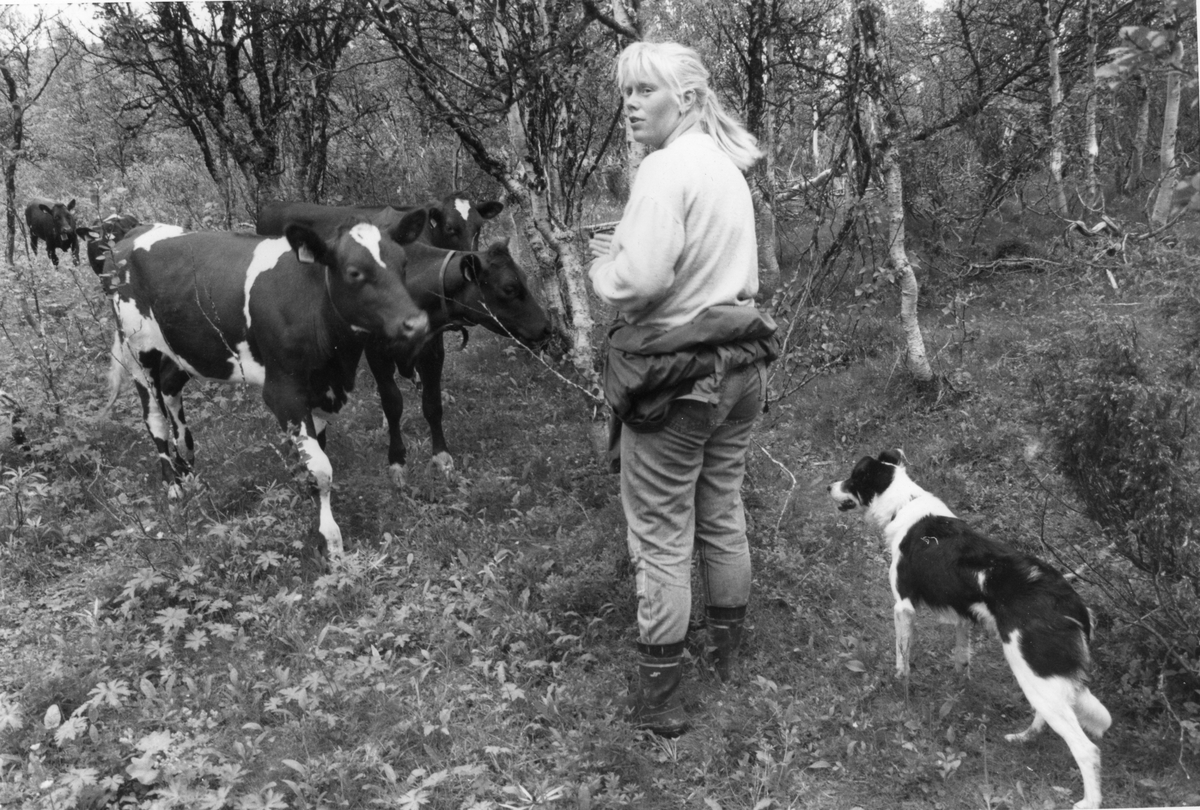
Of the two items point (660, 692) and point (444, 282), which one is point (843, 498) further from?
point (444, 282)

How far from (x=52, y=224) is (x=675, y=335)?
12.3 m

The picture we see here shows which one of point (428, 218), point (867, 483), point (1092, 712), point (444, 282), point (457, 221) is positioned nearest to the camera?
point (1092, 712)

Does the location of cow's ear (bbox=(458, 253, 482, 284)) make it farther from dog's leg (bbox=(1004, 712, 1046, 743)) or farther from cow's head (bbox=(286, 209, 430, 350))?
dog's leg (bbox=(1004, 712, 1046, 743))

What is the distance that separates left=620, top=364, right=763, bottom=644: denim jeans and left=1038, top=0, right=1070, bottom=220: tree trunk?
27.6ft

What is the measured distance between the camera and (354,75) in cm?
1329

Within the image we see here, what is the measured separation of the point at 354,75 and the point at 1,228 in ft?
33.3

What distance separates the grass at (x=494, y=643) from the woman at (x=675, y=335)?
1.98 ft

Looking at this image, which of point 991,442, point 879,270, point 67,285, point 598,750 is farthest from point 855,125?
point 67,285

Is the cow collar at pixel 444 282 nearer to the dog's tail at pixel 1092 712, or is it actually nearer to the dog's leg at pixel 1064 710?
the dog's leg at pixel 1064 710

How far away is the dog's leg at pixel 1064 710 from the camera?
3.10 meters

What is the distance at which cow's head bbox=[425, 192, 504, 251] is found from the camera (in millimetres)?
7926

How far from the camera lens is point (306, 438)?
537cm

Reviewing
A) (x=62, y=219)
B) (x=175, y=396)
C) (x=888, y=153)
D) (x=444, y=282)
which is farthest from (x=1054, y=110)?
(x=62, y=219)

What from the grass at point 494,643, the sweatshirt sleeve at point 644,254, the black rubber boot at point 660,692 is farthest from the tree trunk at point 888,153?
the black rubber boot at point 660,692
